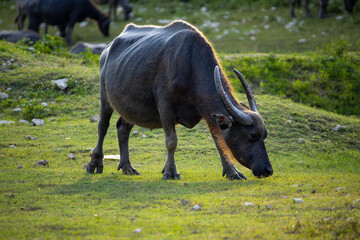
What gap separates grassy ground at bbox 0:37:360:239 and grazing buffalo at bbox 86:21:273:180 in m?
0.42

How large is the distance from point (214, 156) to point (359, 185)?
10.7 ft

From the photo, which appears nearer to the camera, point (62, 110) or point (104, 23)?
point (62, 110)

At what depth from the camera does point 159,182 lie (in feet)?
23.3

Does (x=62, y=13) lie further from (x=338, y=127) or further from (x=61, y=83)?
(x=338, y=127)

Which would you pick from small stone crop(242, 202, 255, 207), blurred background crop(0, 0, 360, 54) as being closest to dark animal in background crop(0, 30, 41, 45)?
blurred background crop(0, 0, 360, 54)

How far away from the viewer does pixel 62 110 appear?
12047 mm

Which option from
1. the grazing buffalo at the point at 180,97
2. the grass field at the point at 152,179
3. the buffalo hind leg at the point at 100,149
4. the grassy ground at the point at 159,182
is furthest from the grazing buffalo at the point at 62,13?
the grazing buffalo at the point at 180,97

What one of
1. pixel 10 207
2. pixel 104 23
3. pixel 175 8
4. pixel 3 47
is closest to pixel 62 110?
pixel 3 47

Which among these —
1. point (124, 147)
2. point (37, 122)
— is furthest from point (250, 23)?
point (124, 147)

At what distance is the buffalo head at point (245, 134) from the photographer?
22.2 ft

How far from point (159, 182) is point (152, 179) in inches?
15.1

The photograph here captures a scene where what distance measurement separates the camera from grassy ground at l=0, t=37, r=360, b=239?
196 inches

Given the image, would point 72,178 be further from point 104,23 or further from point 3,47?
point 104,23

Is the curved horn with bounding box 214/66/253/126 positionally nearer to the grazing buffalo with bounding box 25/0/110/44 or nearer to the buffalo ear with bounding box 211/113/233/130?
the buffalo ear with bounding box 211/113/233/130
